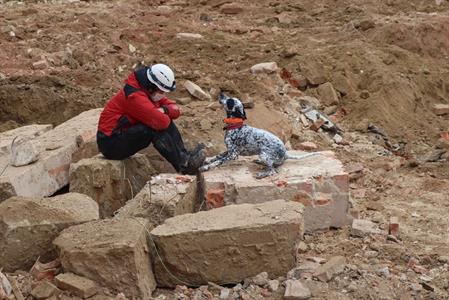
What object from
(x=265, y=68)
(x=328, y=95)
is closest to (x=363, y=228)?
(x=328, y=95)

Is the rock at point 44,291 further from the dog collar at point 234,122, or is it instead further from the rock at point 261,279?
the dog collar at point 234,122

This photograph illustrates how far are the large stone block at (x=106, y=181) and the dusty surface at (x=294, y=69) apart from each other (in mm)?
1096

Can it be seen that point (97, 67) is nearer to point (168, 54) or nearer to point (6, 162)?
point (168, 54)

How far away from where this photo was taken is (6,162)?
789cm

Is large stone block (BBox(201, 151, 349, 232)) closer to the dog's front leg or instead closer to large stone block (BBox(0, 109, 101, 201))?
the dog's front leg

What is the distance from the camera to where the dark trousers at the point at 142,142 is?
300 inches

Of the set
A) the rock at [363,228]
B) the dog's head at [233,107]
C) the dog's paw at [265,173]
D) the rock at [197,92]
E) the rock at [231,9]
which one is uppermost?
the dog's head at [233,107]

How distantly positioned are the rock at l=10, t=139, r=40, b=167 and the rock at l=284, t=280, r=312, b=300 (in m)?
3.15

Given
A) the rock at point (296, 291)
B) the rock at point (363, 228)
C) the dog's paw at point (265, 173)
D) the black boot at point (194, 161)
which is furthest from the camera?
the black boot at point (194, 161)

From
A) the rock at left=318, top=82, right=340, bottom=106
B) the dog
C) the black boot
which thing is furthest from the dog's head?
the rock at left=318, top=82, right=340, bottom=106

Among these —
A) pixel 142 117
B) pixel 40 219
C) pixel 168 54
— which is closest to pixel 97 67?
pixel 168 54

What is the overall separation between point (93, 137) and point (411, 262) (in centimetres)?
363

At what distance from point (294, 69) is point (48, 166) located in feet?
16.9

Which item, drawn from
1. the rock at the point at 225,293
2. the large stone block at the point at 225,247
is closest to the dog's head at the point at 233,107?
the large stone block at the point at 225,247
